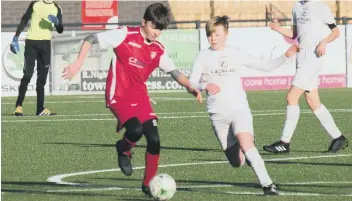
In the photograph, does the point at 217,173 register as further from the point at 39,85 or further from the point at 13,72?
the point at 13,72

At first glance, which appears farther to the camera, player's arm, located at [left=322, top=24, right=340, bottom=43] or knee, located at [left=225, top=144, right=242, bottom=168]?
player's arm, located at [left=322, top=24, right=340, bottom=43]

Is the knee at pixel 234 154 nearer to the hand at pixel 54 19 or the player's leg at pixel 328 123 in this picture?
the player's leg at pixel 328 123

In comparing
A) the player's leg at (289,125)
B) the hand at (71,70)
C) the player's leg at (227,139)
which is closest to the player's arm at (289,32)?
the player's leg at (289,125)

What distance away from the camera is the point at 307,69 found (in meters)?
15.1

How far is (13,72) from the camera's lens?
3097cm

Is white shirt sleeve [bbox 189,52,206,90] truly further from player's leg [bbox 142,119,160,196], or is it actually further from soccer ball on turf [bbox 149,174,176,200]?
soccer ball on turf [bbox 149,174,176,200]

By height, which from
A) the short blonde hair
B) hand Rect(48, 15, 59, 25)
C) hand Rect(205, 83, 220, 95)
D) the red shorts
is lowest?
the red shorts

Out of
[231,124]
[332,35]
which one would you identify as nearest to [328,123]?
[332,35]

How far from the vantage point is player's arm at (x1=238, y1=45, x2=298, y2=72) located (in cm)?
1098

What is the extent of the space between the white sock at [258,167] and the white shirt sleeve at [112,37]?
1.50m

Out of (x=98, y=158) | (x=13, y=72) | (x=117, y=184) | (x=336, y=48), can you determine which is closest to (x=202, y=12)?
(x=336, y=48)

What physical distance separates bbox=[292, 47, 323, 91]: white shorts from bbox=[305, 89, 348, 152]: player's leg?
0.13 m

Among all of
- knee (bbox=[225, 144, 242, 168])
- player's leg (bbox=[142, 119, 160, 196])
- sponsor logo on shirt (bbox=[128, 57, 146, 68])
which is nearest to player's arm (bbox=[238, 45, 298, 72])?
knee (bbox=[225, 144, 242, 168])

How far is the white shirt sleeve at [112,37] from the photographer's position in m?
11.0
